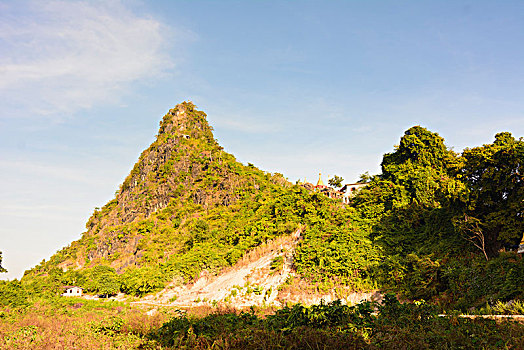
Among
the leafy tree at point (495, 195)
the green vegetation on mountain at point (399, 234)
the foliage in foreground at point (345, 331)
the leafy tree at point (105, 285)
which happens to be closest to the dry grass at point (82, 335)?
the foliage in foreground at point (345, 331)

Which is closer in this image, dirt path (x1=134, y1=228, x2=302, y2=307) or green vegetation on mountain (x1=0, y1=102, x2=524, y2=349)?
green vegetation on mountain (x1=0, y1=102, x2=524, y2=349)

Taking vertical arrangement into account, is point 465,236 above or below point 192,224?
below

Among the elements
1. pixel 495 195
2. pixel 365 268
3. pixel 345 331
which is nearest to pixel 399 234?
pixel 365 268

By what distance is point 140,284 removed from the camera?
3036 cm

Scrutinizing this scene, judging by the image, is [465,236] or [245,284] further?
[245,284]

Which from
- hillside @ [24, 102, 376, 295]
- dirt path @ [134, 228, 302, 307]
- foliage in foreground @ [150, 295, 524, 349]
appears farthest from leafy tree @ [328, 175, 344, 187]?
foliage in foreground @ [150, 295, 524, 349]

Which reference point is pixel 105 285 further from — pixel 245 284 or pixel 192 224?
pixel 245 284

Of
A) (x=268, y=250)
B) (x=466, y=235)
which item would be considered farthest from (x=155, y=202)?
(x=466, y=235)

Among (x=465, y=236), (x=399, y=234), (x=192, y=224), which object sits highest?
(x=192, y=224)

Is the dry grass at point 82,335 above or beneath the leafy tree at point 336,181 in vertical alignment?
beneath

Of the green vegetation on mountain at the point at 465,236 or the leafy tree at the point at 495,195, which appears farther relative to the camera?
the leafy tree at the point at 495,195

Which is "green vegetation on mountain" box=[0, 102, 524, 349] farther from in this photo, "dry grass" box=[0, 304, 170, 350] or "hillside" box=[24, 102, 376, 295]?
"hillside" box=[24, 102, 376, 295]

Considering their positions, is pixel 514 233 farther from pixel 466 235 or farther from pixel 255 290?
pixel 255 290

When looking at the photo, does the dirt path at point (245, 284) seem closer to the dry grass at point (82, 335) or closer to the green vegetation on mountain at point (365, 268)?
the green vegetation on mountain at point (365, 268)
